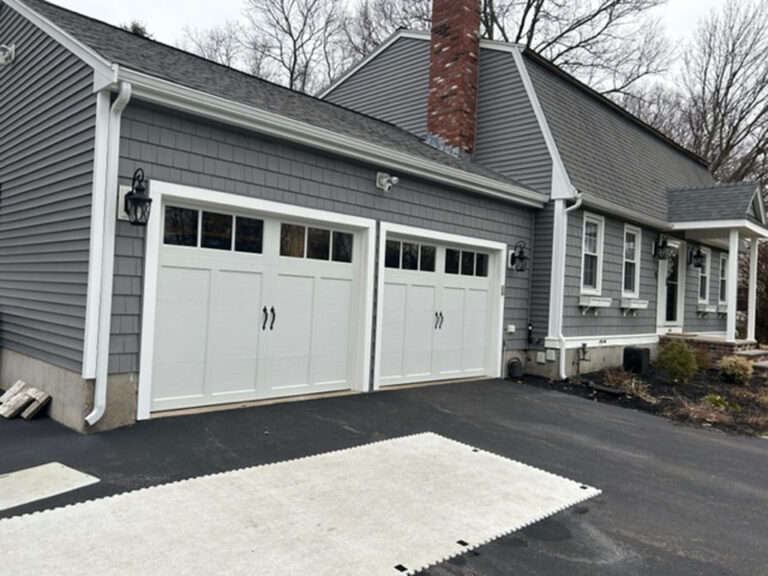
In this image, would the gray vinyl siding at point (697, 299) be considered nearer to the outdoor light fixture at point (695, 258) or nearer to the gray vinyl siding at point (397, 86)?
the outdoor light fixture at point (695, 258)

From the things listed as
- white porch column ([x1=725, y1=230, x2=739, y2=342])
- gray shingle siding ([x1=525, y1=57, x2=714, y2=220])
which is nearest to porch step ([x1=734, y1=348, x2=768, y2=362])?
Answer: white porch column ([x1=725, y1=230, x2=739, y2=342])

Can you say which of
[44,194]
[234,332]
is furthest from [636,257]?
[44,194]

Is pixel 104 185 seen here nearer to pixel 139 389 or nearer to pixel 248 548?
pixel 139 389

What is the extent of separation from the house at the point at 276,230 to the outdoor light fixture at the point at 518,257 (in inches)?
1.8

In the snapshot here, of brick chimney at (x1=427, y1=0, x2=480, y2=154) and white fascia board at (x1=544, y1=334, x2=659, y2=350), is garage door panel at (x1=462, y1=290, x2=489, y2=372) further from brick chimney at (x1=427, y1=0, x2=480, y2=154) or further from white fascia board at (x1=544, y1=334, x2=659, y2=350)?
brick chimney at (x1=427, y1=0, x2=480, y2=154)

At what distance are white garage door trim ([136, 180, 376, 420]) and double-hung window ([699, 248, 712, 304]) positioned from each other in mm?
10320

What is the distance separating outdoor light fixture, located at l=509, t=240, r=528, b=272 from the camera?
828cm

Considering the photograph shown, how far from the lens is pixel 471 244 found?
25.2 ft

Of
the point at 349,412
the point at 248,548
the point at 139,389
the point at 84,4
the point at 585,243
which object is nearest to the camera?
the point at 248,548

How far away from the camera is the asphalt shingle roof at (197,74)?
16.5ft

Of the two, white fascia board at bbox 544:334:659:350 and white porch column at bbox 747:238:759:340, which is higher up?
white porch column at bbox 747:238:759:340

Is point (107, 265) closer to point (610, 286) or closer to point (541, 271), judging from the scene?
point (541, 271)

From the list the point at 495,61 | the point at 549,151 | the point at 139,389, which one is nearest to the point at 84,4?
the point at 495,61

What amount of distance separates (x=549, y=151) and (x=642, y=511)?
634 cm
